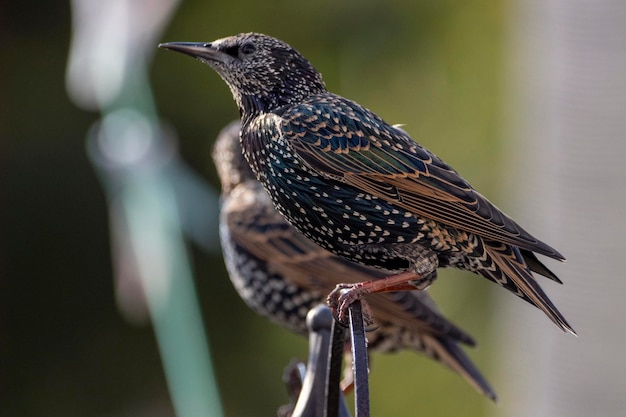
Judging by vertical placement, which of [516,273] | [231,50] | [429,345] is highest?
[231,50]

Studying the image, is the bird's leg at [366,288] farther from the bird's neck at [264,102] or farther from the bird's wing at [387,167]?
the bird's neck at [264,102]

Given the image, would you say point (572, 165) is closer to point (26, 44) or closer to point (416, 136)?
point (416, 136)

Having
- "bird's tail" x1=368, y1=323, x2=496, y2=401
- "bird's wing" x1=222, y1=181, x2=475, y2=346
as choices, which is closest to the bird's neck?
"bird's wing" x1=222, y1=181, x2=475, y2=346

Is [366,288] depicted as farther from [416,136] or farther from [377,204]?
[416,136]

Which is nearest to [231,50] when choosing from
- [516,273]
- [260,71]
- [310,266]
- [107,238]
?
[260,71]

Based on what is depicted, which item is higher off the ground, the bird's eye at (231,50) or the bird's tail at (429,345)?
the bird's eye at (231,50)

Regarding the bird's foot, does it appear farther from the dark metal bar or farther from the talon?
the dark metal bar

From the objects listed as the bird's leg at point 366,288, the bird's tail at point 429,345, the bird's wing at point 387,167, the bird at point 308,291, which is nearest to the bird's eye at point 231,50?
the bird's wing at point 387,167
